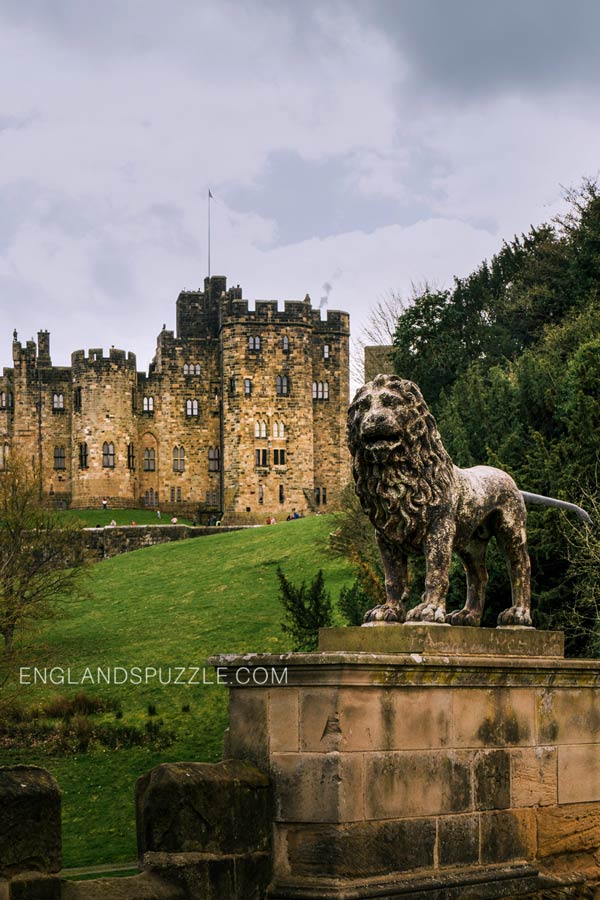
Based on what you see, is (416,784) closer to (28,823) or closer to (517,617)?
(517,617)

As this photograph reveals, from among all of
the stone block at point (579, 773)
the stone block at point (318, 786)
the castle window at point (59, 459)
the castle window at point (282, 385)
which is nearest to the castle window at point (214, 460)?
the castle window at point (282, 385)

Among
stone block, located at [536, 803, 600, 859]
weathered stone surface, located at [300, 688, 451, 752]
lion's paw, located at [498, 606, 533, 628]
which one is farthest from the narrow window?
weathered stone surface, located at [300, 688, 451, 752]

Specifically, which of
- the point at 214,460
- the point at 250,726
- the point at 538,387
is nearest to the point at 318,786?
the point at 250,726

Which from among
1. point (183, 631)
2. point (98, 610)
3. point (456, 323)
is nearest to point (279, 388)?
point (456, 323)

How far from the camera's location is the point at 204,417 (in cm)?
9700

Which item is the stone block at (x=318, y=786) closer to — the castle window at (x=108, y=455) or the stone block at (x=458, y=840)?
the stone block at (x=458, y=840)

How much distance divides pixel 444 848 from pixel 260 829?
1513mm

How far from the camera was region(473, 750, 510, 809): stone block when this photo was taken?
10.9 meters

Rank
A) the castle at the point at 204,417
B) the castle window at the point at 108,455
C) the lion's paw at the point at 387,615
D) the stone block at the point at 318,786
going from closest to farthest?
1. the stone block at the point at 318,786
2. the lion's paw at the point at 387,615
3. the castle at the point at 204,417
4. the castle window at the point at 108,455

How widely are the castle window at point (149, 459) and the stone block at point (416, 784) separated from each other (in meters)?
86.3

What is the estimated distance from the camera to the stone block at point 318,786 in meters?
9.96

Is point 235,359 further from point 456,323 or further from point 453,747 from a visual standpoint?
point 453,747

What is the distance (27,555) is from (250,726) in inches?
1110

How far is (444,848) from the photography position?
10570 mm
